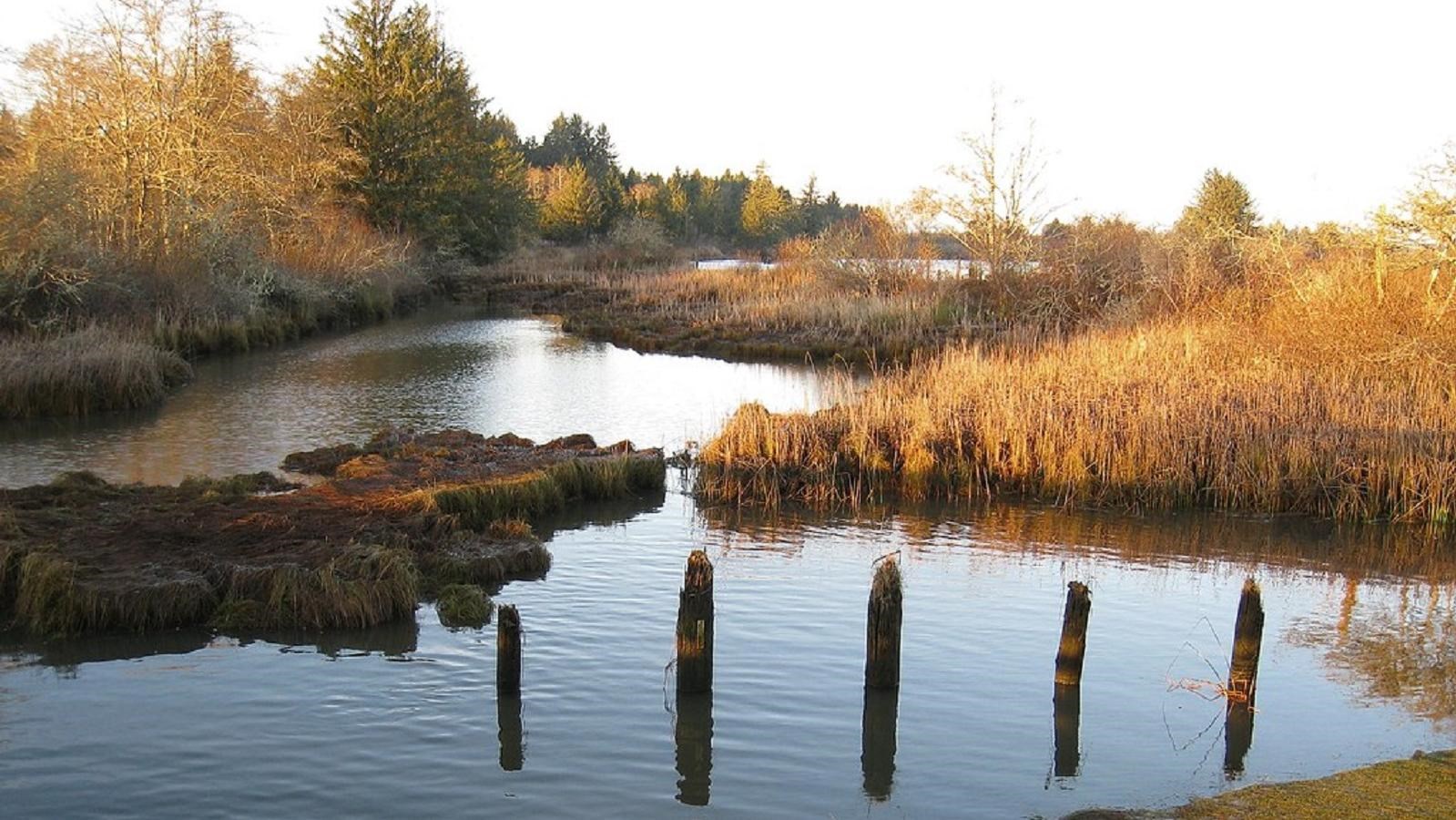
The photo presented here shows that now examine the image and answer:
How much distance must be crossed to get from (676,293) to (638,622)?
33.8 metres

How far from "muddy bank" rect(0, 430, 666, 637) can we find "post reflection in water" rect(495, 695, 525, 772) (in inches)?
86.1

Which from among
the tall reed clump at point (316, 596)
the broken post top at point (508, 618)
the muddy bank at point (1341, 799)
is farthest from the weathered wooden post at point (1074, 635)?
the tall reed clump at point (316, 596)

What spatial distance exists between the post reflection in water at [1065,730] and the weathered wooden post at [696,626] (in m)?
2.20

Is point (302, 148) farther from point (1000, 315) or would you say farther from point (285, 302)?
point (1000, 315)

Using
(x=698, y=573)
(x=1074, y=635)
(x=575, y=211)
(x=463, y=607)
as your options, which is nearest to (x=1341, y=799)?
(x=1074, y=635)

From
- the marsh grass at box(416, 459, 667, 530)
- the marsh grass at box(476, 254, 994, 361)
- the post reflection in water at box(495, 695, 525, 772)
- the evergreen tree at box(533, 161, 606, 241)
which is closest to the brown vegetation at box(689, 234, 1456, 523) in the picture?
the marsh grass at box(416, 459, 667, 530)

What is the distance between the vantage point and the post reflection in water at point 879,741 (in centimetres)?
688

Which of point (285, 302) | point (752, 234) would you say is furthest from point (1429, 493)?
point (752, 234)

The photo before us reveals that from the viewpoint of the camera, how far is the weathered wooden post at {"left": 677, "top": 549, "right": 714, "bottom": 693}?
7223 mm

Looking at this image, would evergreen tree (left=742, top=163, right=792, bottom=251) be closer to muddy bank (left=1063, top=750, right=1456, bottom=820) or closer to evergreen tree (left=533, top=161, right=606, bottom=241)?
evergreen tree (left=533, top=161, right=606, bottom=241)

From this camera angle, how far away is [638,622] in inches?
385

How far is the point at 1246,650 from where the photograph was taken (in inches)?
311

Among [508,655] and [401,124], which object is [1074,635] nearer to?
[508,655]

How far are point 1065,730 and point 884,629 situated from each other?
4.32ft
